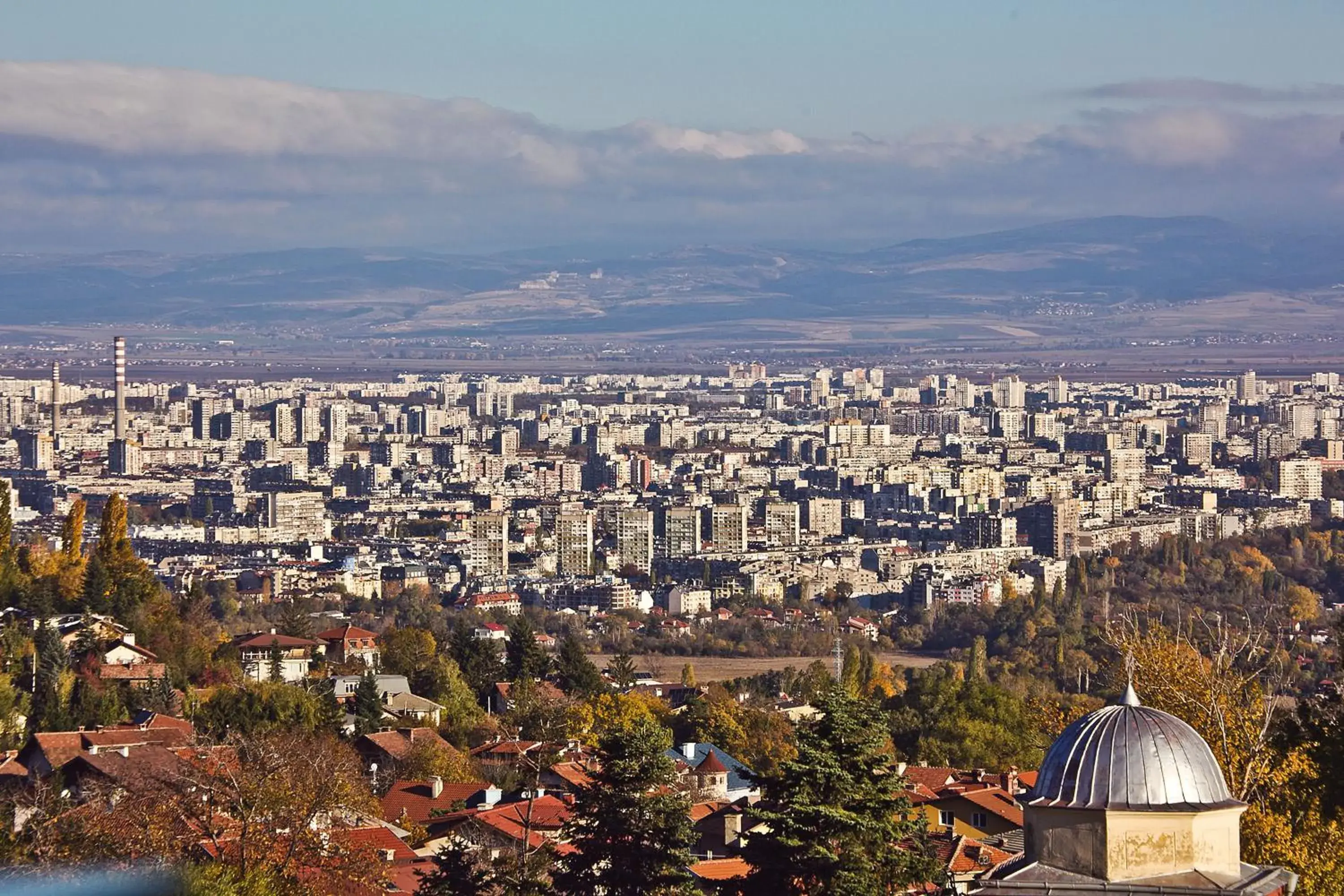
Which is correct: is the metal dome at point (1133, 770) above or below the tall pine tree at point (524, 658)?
above

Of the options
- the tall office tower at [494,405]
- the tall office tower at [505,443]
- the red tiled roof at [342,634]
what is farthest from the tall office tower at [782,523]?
the tall office tower at [494,405]

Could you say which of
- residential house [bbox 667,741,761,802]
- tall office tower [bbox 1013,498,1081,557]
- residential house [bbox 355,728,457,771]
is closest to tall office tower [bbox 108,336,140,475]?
tall office tower [bbox 1013,498,1081,557]

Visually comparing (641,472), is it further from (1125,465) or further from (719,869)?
(719,869)

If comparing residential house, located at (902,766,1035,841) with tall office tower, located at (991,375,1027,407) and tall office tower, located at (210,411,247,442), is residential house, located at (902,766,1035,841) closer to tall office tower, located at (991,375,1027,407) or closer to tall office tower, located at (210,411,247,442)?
tall office tower, located at (210,411,247,442)

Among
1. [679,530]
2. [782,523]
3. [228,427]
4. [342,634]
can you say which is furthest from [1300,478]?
[342,634]

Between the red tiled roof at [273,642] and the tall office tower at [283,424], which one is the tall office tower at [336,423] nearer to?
the tall office tower at [283,424]
